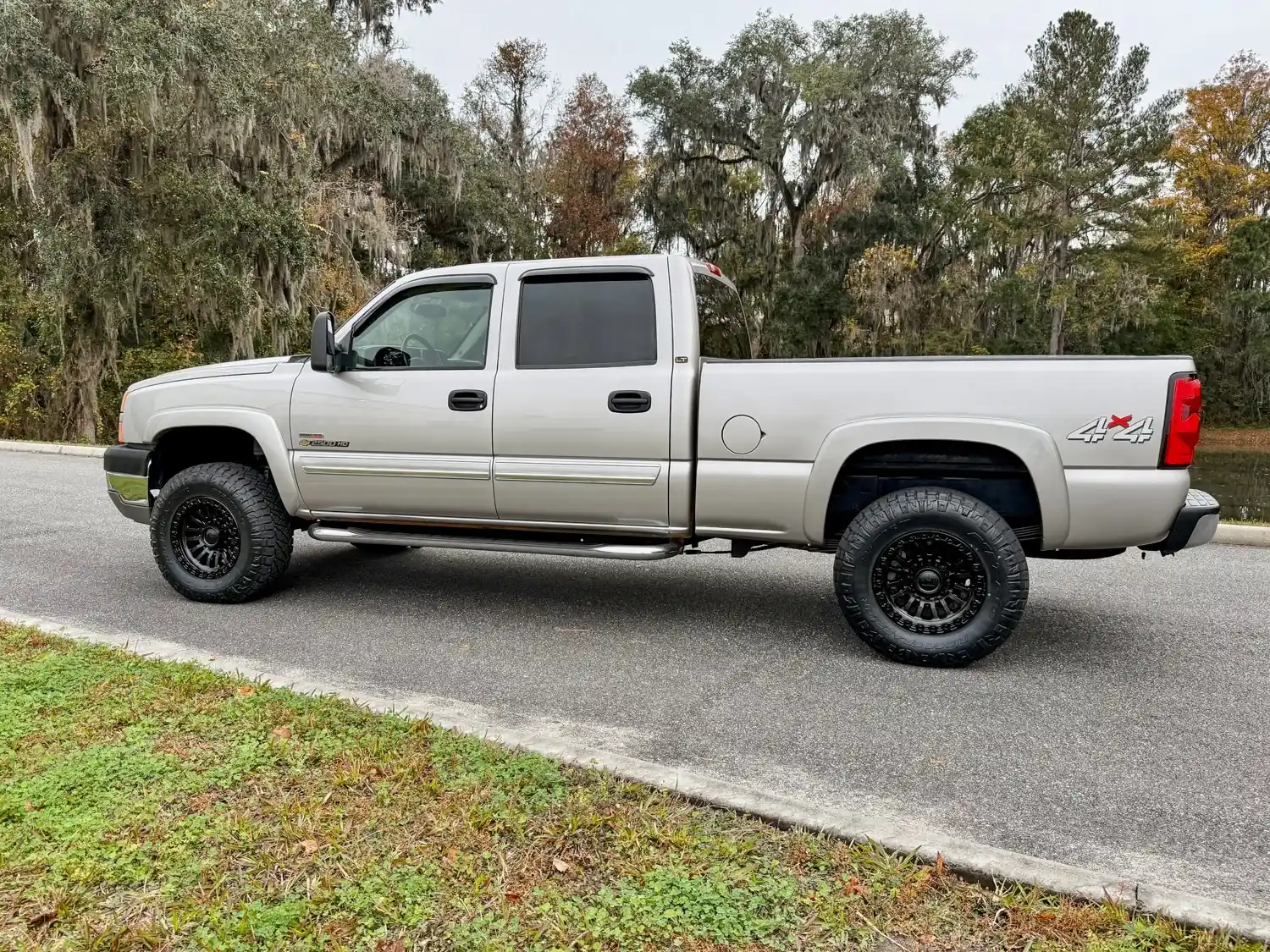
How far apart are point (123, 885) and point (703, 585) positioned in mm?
3928

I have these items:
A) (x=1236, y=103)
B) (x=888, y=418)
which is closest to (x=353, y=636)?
(x=888, y=418)

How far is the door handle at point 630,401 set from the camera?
4363 mm

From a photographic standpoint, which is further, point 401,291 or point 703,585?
point 703,585

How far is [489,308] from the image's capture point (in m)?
4.81

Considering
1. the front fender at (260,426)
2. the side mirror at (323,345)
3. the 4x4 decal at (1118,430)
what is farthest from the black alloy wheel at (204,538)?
the 4x4 decal at (1118,430)

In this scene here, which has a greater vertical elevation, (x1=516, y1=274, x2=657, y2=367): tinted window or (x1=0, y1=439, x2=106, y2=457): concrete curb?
(x1=516, y1=274, x2=657, y2=367): tinted window

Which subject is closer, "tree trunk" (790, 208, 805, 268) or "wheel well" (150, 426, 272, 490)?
"wheel well" (150, 426, 272, 490)

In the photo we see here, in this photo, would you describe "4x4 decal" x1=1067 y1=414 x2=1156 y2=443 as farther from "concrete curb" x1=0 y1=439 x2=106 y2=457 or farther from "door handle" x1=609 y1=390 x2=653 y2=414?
"concrete curb" x1=0 y1=439 x2=106 y2=457

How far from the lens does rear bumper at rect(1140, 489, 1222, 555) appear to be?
392 centimetres

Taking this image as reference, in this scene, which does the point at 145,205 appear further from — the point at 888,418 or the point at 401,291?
the point at 888,418

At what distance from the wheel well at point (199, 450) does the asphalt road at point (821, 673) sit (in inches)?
31.6

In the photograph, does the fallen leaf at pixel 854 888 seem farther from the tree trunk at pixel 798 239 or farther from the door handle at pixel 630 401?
the tree trunk at pixel 798 239

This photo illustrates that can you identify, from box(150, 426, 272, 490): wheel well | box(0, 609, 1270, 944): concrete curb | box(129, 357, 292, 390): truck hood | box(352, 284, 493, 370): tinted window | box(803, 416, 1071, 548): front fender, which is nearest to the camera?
box(0, 609, 1270, 944): concrete curb

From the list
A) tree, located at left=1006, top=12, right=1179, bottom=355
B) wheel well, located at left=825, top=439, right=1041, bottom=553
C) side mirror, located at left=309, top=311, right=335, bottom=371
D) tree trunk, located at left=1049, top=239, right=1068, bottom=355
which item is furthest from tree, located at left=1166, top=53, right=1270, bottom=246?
side mirror, located at left=309, top=311, right=335, bottom=371
